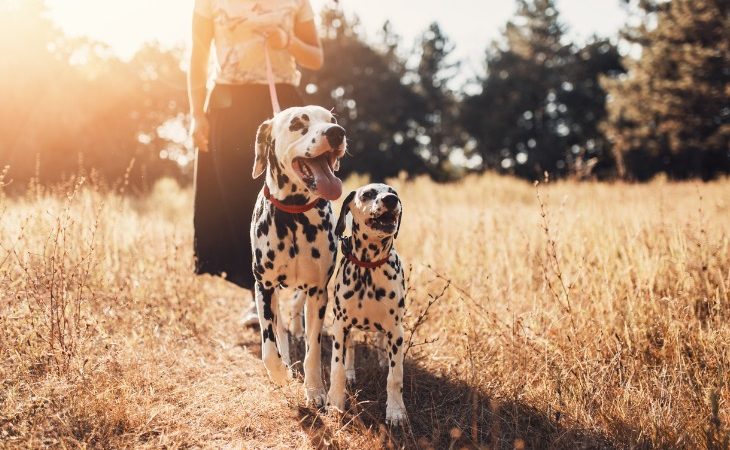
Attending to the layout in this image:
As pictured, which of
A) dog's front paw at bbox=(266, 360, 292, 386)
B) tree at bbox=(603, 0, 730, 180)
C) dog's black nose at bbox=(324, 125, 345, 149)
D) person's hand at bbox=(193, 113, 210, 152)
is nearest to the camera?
dog's black nose at bbox=(324, 125, 345, 149)

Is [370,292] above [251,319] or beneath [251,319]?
above

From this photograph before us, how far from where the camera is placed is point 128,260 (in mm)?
5434

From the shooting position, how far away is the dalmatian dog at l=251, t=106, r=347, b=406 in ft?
9.54

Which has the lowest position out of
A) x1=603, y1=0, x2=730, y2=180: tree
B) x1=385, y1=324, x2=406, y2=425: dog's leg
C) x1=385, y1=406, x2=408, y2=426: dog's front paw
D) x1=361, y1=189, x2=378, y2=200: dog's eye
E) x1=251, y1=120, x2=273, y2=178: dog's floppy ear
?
x1=385, y1=406, x2=408, y2=426: dog's front paw

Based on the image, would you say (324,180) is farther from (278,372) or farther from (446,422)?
(446,422)

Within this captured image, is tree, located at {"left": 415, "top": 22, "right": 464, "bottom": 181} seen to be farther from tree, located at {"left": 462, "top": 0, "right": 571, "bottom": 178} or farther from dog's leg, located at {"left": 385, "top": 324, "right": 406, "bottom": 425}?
dog's leg, located at {"left": 385, "top": 324, "right": 406, "bottom": 425}

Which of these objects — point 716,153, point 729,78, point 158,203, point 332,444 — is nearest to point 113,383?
point 332,444

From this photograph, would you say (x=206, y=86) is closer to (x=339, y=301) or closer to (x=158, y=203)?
(x=339, y=301)

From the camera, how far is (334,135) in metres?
2.79

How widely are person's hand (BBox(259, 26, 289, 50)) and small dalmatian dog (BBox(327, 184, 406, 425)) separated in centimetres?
159

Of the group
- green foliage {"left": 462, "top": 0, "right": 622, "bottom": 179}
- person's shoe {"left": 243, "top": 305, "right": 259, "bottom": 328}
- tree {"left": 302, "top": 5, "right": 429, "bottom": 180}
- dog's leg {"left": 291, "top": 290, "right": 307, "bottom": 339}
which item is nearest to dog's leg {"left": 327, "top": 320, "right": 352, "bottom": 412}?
dog's leg {"left": 291, "top": 290, "right": 307, "bottom": 339}

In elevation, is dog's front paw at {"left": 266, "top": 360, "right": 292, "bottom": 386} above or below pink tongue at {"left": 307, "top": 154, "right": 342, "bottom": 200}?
below

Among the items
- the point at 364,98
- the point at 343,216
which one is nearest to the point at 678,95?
the point at 364,98

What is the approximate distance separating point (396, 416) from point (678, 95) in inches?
1243
